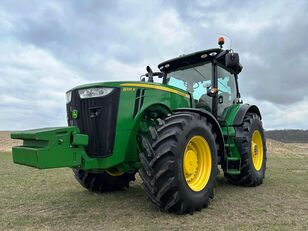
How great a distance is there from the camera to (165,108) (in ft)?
17.6

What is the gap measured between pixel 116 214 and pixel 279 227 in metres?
2.06

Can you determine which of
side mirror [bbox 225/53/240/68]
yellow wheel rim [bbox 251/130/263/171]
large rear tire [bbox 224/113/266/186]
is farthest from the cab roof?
yellow wheel rim [bbox 251/130/263/171]

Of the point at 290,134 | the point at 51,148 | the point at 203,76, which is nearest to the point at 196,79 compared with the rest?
the point at 203,76

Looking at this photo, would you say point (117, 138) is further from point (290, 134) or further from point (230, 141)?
point (290, 134)

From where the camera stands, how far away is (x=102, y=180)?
609 cm

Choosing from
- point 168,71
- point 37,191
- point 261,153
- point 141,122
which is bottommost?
point 37,191

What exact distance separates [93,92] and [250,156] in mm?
3571

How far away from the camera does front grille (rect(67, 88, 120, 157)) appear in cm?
467

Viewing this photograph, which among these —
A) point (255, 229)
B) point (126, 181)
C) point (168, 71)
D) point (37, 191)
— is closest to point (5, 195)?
point (37, 191)

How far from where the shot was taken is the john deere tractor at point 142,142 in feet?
13.9

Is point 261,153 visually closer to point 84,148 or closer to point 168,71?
point 168,71

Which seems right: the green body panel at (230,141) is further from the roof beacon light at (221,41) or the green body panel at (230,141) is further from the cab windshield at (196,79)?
the roof beacon light at (221,41)

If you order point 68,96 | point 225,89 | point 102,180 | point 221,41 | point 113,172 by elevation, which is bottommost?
point 102,180

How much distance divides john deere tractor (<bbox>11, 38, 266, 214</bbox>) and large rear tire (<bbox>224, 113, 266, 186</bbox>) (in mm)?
283
